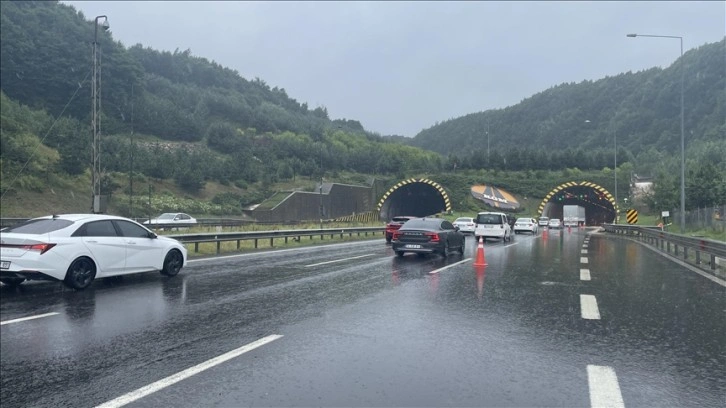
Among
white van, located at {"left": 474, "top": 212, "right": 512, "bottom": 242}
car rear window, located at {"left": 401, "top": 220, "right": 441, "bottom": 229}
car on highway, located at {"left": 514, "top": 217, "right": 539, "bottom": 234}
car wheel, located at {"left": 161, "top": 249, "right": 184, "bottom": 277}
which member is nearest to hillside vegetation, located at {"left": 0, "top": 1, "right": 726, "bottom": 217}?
car on highway, located at {"left": 514, "top": 217, "right": 539, "bottom": 234}

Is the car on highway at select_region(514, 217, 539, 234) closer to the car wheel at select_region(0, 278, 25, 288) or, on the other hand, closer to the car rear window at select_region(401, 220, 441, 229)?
the car rear window at select_region(401, 220, 441, 229)

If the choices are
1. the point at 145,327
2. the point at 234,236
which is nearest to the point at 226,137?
the point at 234,236

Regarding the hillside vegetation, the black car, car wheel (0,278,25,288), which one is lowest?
car wheel (0,278,25,288)

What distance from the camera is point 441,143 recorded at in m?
199

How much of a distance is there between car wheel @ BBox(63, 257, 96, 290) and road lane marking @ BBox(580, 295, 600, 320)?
9083 mm

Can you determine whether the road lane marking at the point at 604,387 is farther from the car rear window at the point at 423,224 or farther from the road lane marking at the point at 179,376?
the car rear window at the point at 423,224

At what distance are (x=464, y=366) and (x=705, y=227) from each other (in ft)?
118

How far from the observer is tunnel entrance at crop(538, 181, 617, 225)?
77188 millimetres

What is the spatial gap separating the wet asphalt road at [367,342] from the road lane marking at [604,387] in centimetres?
3

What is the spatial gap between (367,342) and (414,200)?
8011 centimetres

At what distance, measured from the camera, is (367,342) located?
6688mm

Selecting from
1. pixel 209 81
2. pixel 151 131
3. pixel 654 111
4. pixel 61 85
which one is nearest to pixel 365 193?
pixel 151 131

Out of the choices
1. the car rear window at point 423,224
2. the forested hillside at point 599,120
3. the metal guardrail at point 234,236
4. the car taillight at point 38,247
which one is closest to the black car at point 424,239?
the car rear window at point 423,224

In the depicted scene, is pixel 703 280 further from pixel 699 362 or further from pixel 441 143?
pixel 441 143
